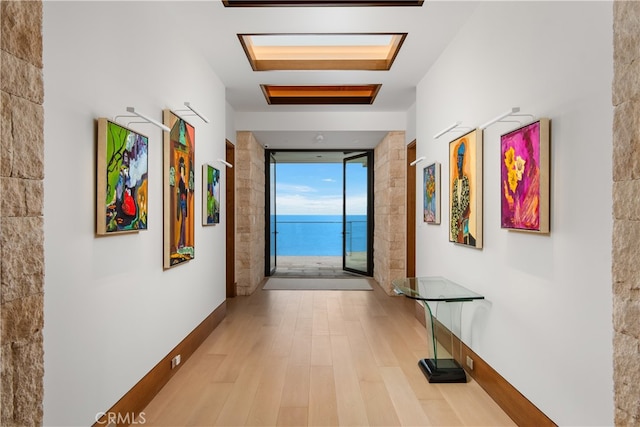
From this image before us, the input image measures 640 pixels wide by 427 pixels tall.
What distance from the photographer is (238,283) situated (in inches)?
244

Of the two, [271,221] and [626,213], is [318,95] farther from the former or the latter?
[626,213]

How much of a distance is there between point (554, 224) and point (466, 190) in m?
1.19

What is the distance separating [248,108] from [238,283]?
2.69 meters

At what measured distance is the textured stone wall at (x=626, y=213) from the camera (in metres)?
1.30

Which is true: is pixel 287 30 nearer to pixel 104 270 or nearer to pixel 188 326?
pixel 104 270

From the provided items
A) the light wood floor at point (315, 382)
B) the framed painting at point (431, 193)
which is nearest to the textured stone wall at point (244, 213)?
the light wood floor at point (315, 382)

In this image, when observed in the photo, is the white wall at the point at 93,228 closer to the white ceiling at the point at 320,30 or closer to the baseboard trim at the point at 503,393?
the white ceiling at the point at 320,30

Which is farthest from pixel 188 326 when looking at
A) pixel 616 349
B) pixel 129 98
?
pixel 616 349

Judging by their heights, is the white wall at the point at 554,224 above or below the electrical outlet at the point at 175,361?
above

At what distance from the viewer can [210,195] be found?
4078mm

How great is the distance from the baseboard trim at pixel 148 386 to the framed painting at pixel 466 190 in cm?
247

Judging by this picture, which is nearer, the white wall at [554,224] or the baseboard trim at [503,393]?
the white wall at [554,224]

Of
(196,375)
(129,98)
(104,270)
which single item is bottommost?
(196,375)

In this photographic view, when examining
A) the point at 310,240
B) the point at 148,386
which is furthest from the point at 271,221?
the point at 310,240
